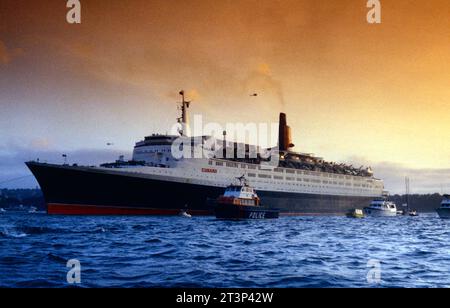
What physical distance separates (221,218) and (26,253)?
33573mm

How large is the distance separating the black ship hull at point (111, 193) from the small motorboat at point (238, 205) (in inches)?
349

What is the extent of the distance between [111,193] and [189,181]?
1291 cm

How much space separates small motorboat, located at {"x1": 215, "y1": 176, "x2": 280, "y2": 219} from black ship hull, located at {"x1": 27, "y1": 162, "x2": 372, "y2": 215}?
887 cm

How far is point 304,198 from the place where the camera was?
86.0 metres

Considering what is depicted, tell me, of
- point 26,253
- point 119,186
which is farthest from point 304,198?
point 26,253

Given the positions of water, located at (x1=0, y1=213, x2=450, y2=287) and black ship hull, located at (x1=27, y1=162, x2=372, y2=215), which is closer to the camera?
water, located at (x1=0, y1=213, x2=450, y2=287)

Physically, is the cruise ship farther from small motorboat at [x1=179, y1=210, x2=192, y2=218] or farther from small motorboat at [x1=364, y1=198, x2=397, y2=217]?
small motorboat at [x1=364, y1=198, x2=397, y2=217]

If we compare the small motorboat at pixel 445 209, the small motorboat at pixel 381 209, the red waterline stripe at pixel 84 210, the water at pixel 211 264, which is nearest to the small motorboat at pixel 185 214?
the red waterline stripe at pixel 84 210

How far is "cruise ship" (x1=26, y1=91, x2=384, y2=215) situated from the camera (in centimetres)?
5444

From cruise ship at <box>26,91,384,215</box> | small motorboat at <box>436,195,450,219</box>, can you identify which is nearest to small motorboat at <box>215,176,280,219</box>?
cruise ship at <box>26,91,384,215</box>

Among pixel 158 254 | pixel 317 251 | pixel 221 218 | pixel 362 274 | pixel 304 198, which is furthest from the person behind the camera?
pixel 304 198

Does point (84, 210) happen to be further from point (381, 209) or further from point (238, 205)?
point (381, 209)
